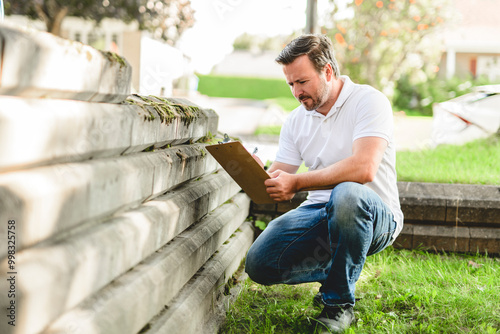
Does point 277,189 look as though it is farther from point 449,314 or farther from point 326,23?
point 326,23

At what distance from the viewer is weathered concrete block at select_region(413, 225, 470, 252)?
3730mm

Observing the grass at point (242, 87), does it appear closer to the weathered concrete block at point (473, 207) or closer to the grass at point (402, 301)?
the weathered concrete block at point (473, 207)

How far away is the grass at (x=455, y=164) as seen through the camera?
4504mm

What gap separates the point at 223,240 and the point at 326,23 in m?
8.54

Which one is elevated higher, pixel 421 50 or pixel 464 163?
pixel 421 50

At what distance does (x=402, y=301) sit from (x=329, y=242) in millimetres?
532

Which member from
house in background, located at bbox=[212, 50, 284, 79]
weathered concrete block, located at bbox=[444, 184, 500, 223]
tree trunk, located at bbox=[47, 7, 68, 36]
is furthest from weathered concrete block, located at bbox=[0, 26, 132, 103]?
house in background, located at bbox=[212, 50, 284, 79]

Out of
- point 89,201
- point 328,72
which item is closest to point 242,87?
point 328,72

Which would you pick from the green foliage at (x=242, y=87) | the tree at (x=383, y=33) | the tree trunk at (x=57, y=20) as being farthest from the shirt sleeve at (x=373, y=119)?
the green foliage at (x=242, y=87)

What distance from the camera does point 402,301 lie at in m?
2.90

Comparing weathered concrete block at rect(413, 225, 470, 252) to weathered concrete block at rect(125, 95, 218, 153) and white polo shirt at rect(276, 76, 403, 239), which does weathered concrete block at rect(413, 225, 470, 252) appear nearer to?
white polo shirt at rect(276, 76, 403, 239)

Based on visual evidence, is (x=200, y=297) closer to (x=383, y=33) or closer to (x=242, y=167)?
(x=242, y=167)

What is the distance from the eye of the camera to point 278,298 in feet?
9.93

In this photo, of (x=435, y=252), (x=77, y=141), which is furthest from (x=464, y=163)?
(x=77, y=141)
